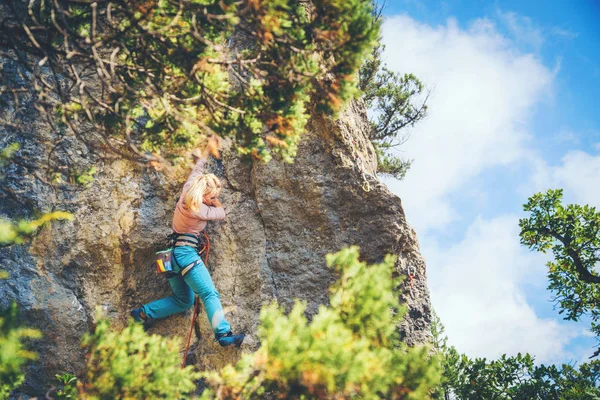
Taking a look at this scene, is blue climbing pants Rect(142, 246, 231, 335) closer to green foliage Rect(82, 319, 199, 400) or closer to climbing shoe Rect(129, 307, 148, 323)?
climbing shoe Rect(129, 307, 148, 323)

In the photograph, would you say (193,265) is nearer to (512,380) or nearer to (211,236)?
→ (211,236)

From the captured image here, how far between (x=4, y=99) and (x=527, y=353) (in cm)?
960

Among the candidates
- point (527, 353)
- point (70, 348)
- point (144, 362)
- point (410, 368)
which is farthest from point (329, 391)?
point (527, 353)

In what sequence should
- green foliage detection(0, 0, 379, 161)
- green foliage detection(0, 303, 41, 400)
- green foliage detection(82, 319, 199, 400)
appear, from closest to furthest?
green foliage detection(0, 303, 41, 400)
green foliage detection(82, 319, 199, 400)
green foliage detection(0, 0, 379, 161)

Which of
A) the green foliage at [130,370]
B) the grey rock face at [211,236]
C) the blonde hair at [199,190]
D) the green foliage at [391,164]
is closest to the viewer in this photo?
the green foliage at [130,370]

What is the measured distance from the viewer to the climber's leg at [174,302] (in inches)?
252

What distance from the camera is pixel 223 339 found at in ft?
19.7

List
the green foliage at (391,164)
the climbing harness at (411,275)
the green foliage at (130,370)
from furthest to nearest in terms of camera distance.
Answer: the green foliage at (391,164)
the climbing harness at (411,275)
the green foliage at (130,370)

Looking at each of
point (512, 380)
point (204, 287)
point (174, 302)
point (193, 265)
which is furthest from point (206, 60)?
point (512, 380)

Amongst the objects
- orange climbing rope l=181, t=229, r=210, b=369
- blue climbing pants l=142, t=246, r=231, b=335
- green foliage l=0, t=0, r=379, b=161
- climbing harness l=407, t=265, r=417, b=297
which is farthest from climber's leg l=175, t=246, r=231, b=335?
climbing harness l=407, t=265, r=417, b=297

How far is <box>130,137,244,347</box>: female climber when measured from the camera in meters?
6.01

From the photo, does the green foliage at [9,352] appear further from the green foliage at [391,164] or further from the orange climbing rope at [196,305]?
the green foliage at [391,164]

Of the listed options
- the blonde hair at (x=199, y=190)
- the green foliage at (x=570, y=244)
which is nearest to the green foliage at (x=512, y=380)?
the green foliage at (x=570, y=244)

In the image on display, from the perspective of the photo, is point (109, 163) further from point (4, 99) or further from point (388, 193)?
point (388, 193)
